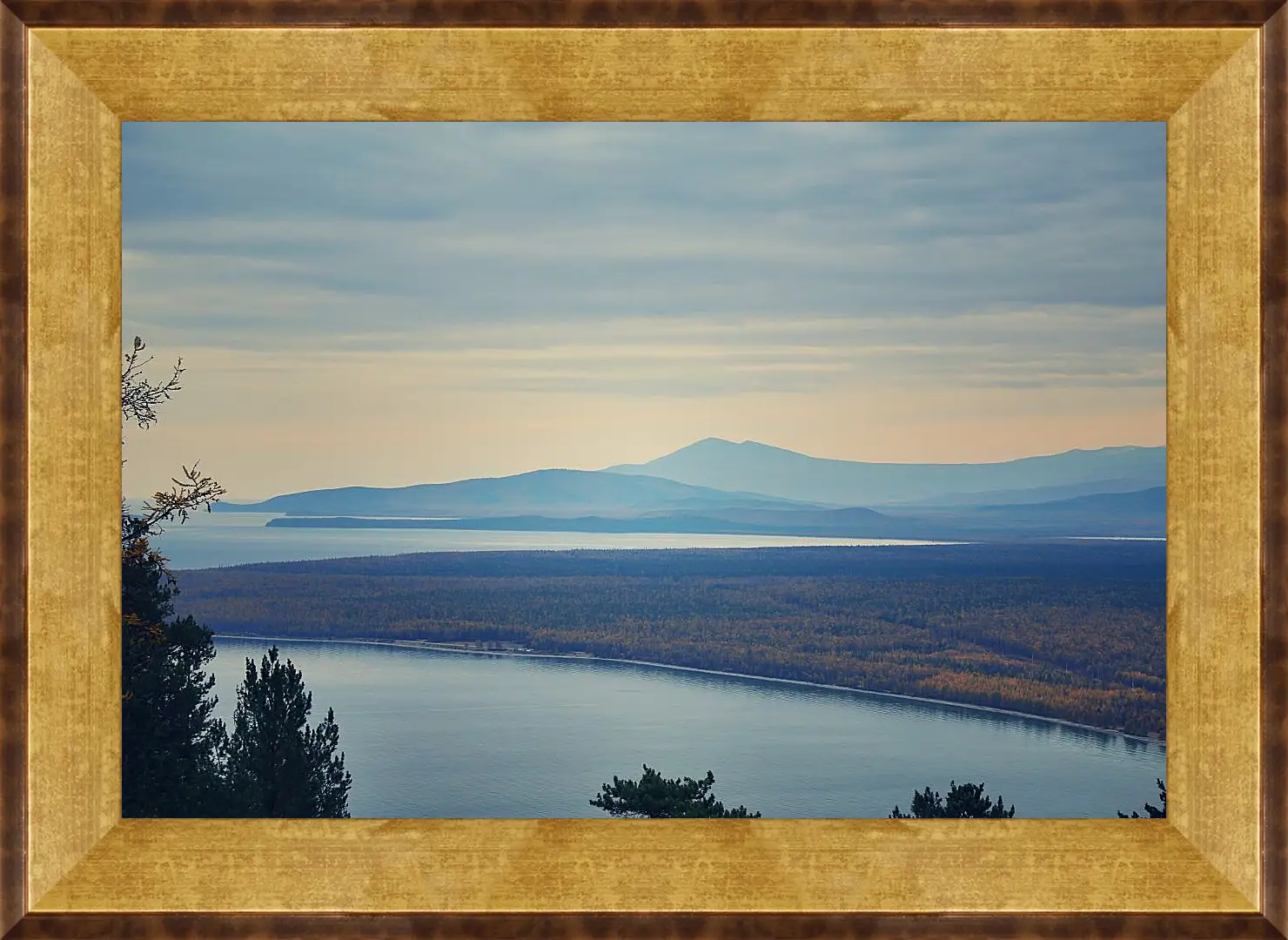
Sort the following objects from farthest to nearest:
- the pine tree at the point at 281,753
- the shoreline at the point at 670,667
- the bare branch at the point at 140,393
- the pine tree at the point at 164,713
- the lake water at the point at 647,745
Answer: the shoreline at the point at 670,667
the lake water at the point at 647,745
the pine tree at the point at 281,753
the pine tree at the point at 164,713
the bare branch at the point at 140,393

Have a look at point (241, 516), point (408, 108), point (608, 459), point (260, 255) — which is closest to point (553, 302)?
point (608, 459)

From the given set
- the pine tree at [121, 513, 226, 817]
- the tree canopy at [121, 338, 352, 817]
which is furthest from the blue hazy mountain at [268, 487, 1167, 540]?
the tree canopy at [121, 338, 352, 817]

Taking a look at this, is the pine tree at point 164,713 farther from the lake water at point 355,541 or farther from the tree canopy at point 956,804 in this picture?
the tree canopy at point 956,804

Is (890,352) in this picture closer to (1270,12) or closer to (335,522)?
(335,522)

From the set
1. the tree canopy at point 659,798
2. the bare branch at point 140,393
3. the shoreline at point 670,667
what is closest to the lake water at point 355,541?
the shoreline at point 670,667

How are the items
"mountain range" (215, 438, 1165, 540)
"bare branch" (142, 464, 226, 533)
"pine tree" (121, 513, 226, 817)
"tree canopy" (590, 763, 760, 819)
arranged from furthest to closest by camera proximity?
"mountain range" (215, 438, 1165, 540)
"tree canopy" (590, 763, 760, 819)
"pine tree" (121, 513, 226, 817)
"bare branch" (142, 464, 226, 533)

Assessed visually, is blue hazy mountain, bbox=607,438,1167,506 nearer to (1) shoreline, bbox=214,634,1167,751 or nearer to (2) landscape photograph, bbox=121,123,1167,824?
(2) landscape photograph, bbox=121,123,1167,824
